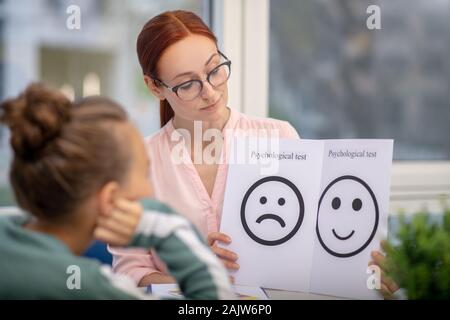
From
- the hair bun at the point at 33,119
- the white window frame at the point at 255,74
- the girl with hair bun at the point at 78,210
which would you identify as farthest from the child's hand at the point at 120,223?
the white window frame at the point at 255,74

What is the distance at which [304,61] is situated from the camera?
62.6 inches

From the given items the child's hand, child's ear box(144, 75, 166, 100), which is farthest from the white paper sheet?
the child's hand

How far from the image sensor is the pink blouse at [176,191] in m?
1.25

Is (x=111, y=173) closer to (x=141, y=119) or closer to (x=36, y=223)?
(x=36, y=223)

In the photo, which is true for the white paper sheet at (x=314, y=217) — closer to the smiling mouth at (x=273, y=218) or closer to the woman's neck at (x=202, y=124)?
the smiling mouth at (x=273, y=218)

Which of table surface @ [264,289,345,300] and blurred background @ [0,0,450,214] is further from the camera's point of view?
blurred background @ [0,0,450,214]

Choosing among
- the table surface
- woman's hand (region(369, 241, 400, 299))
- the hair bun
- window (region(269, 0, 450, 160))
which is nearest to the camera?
the hair bun

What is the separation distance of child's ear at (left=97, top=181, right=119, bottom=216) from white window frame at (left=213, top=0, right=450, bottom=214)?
570 millimetres

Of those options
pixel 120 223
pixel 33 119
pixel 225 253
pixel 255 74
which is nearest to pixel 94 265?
pixel 120 223

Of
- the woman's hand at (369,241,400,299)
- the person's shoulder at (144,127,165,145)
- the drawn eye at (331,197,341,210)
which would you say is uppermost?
the person's shoulder at (144,127,165,145)

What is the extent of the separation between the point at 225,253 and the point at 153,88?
0.37 m

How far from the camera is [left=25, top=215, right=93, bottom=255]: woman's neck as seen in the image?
2.89 feet

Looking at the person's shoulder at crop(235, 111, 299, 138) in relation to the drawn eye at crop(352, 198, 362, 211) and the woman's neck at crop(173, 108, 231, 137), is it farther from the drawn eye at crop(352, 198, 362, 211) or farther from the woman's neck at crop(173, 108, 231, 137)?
the drawn eye at crop(352, 198, 362, 211)
